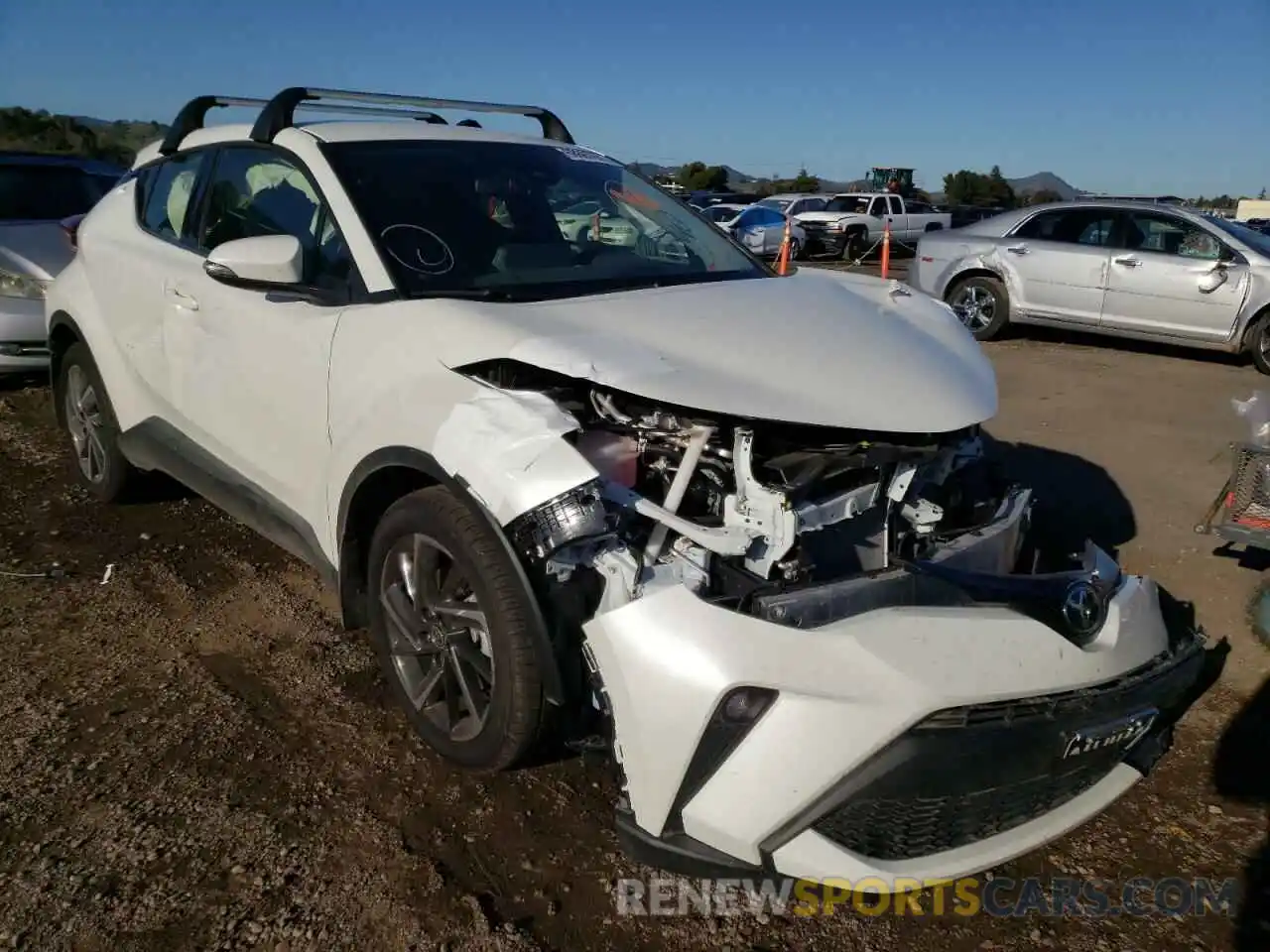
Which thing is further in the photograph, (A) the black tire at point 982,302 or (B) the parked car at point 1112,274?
(A) the black tire at point 982,302

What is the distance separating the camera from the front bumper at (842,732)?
2012mm

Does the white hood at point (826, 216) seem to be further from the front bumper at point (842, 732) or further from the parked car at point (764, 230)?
the front bumper at point (842, 732)

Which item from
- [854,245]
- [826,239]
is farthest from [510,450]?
[854,245]

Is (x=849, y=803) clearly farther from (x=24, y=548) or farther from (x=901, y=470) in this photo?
(x=24, y=548)

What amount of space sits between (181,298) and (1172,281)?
899 centimetres

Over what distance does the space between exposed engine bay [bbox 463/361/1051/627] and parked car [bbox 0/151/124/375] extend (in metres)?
5.78

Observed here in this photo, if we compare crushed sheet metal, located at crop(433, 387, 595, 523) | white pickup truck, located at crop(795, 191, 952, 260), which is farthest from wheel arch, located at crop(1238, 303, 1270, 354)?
white pickup truck, located at crop(795, 191, 952, 260)

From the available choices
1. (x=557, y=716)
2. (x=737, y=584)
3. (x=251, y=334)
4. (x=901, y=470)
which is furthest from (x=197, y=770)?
(x=901, y=470)

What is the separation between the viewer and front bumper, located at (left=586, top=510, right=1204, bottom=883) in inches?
79.2

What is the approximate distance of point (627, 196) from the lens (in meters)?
3.83

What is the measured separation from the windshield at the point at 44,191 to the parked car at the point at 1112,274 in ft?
27.0

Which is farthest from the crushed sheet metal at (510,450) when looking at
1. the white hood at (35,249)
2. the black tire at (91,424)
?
the white hood at (35,249)

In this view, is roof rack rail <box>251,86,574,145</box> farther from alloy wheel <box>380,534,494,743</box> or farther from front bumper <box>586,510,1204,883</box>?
front bumper <box>586,510,1204,883</box>

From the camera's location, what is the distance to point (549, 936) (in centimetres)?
226
